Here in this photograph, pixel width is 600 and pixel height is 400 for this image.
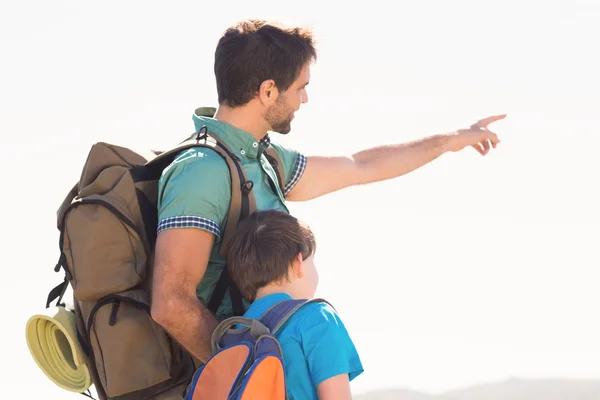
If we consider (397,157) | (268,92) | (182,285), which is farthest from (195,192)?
(397,157)

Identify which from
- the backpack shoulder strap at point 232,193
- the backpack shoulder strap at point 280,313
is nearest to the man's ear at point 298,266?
the backpack shoulder strap at point 280,313

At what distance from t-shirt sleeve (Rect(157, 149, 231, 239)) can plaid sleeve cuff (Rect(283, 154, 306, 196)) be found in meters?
0.77

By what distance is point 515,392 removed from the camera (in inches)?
316

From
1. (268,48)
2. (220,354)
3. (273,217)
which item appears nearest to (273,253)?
(273,217)

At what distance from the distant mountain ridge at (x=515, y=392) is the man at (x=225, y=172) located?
434 centimetres

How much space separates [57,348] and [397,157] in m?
1.80

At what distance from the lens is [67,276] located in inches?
123

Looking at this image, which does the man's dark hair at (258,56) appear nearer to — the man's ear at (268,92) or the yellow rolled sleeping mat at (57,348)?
the man's ear at (268,92)

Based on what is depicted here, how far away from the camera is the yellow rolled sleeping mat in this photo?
319 cm

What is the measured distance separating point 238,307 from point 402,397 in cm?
512

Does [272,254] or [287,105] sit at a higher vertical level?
[287,105]

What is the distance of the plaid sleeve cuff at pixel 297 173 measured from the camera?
3824 millimetres

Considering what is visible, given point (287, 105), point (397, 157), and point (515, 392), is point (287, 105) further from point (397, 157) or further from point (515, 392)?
point (515, 392)

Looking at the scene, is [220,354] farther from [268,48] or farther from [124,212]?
[268,48]
